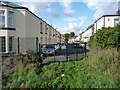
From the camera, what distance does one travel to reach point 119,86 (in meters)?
4.36

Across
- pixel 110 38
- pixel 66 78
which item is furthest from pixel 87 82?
pixel 110 38

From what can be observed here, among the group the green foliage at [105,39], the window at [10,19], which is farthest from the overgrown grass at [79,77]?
the window at [10,19]

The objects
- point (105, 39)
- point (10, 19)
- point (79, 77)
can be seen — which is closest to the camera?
point (79, 77)

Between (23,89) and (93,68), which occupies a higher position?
(93,68)

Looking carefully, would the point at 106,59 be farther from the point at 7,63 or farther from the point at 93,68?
the point at 7,63

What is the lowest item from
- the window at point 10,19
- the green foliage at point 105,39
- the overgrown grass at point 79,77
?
the overgrown grass at point 79,77

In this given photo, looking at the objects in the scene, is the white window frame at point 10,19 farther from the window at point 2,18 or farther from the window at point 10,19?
the window at point 2,18

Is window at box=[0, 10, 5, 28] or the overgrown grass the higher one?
window at box=[0, 10, 5, 28]

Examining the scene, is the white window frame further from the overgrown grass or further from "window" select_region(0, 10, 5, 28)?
the overgrown grass

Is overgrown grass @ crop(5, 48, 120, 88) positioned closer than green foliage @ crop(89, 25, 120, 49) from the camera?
Yes

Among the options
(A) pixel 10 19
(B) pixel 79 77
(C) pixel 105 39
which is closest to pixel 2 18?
(A) pixel 10 19

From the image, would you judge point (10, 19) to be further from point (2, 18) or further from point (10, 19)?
point (2, 18)

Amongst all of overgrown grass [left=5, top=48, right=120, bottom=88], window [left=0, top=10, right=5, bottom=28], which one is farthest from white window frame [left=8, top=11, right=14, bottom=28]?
overgrown grass [left=5, top=48, right=120, bottom=88]

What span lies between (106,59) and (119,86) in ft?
5.77
